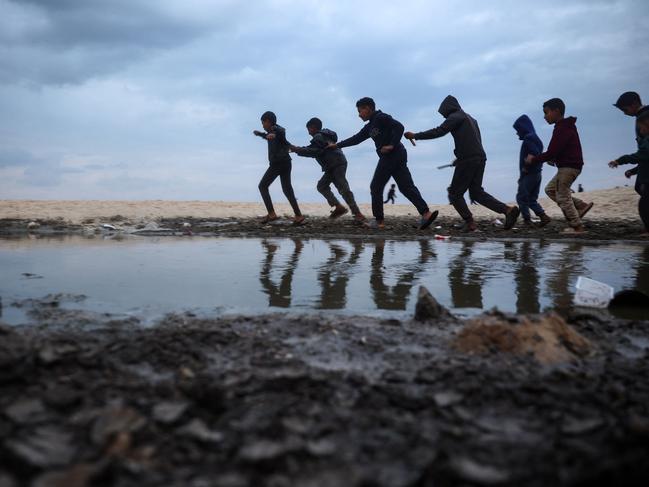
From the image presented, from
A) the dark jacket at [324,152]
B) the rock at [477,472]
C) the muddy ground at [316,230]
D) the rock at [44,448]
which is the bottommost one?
the rock at [477,472]

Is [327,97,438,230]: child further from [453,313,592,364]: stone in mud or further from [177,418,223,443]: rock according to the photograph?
[177,418,223,443]: rock

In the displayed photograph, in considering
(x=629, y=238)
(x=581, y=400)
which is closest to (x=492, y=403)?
(x=581, y=400)

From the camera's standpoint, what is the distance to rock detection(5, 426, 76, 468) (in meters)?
1.41

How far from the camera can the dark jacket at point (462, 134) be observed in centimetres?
905

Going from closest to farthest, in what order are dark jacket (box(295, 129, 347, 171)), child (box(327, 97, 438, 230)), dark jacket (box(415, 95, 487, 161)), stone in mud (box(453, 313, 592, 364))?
1. stone in mud (box(453, 313, 592, 364))
2. dark jacket (box(415, 95, 487, 161))
3. child (box(327, 97, 438, 230))
4. dark jacket (box(295, 129, 347, 171))

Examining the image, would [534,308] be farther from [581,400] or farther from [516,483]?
[516,483]

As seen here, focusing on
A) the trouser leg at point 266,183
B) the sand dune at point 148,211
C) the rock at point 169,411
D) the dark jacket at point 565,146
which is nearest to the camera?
the rock at point 169,411

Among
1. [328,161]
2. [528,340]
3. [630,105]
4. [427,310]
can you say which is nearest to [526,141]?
[630,105]

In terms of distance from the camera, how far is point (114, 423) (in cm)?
161

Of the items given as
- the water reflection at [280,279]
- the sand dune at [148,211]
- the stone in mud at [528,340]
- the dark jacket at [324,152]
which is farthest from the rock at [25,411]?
the sand dune at [148,211]

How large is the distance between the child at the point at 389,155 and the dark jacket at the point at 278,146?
1783mm

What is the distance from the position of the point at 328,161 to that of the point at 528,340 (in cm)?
885

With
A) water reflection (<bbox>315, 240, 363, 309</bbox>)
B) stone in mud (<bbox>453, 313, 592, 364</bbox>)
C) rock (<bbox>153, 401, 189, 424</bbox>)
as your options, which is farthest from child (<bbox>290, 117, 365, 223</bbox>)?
rock (<bbox>153, 401, 189, 424</bbox>)

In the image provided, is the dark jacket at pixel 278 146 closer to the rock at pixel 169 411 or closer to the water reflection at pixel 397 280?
the water reflection at pixel 397 280
